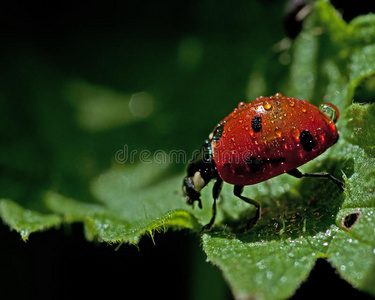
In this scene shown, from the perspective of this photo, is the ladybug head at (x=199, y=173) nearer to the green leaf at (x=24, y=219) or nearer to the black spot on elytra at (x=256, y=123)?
the black spot on elytra at (x=256, y=123)

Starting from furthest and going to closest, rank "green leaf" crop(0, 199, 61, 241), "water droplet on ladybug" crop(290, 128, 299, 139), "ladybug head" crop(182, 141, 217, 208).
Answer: "green leaf" crop(0, 199, 61, 241)
"ladybug head" crop(182, 141, 217, 208)
"water droplet on ladybug" crop(290, 128, 299, 139)

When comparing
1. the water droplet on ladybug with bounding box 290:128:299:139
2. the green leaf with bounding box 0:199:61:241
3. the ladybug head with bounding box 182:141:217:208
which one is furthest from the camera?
the green leaf with bounding box 0:199:61:241

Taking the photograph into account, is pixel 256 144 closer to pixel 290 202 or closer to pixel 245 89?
pixel 290 202

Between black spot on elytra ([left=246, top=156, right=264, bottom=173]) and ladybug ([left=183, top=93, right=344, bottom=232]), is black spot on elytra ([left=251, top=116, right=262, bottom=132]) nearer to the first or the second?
ladybug ([left=183, top=93, right=344, bottom=232])

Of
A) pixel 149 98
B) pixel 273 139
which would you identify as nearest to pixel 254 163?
pixel 273 139

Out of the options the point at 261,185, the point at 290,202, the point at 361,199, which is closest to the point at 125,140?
the point at 261,185

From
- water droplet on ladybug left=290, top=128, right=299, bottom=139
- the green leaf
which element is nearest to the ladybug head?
water droplet on ladybug left=290, top=128, right=299, bottom=139

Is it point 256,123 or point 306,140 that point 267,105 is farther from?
point 306,140

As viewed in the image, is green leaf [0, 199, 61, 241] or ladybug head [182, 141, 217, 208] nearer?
ladybug head [182, 141, 217, 208]
